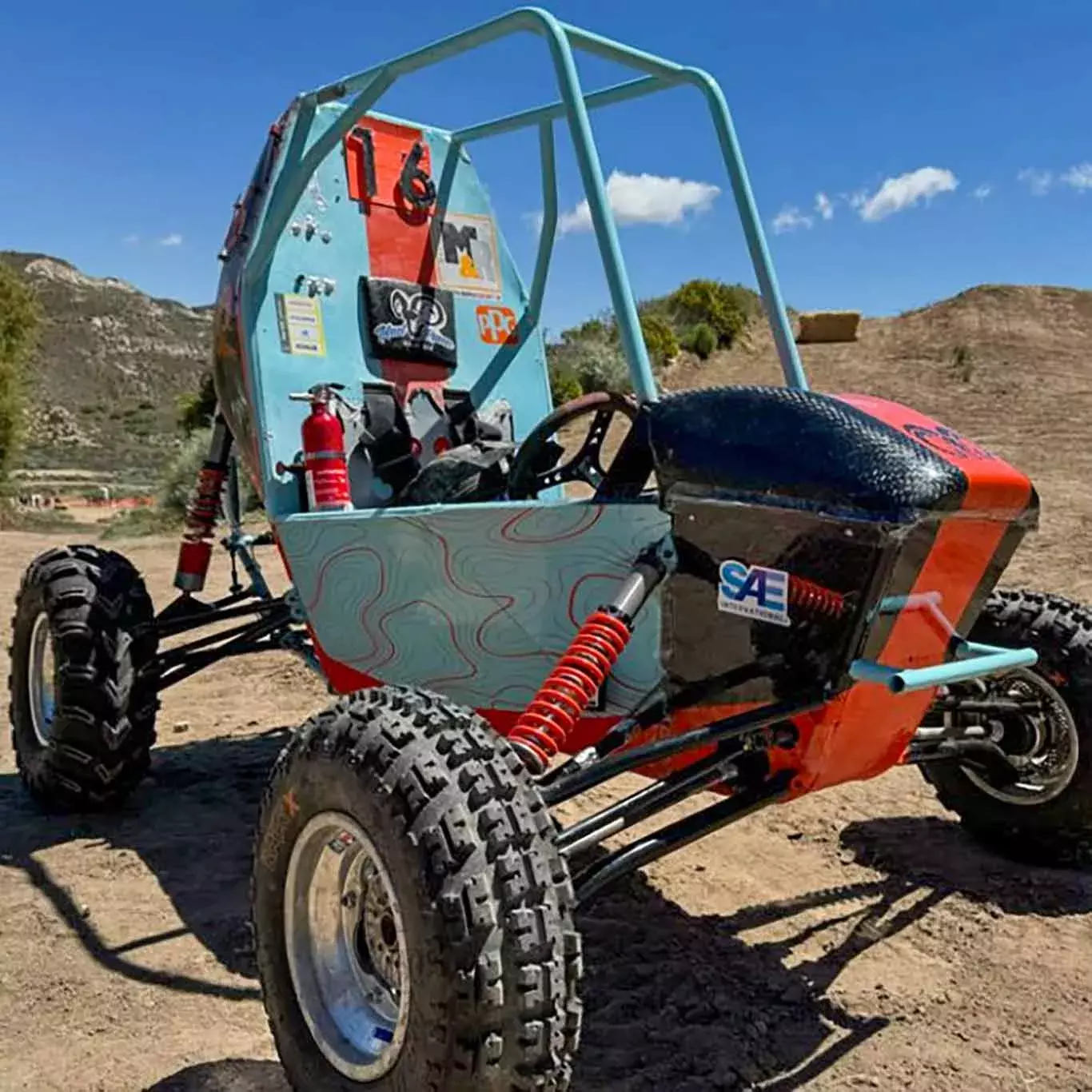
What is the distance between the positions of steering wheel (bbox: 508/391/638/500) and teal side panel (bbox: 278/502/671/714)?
35 centimetres

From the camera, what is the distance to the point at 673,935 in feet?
11.4

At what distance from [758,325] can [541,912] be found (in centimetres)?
3139

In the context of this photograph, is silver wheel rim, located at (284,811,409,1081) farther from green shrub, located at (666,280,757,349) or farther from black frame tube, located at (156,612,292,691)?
green shrub, located at (666,280,757,349)

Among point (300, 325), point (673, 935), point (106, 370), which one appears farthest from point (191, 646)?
point (106, 370)

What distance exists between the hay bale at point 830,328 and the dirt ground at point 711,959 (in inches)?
1095

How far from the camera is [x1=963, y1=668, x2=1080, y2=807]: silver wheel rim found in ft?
11.9

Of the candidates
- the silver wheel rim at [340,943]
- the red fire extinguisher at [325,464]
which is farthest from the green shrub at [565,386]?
the silver wheel rim at [340,943]

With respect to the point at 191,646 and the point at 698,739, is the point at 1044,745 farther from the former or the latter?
the point at 191,646

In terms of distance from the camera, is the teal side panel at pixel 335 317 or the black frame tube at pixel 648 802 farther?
the teal side panel at pixel 335 317

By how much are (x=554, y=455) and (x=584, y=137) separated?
1.13 meters

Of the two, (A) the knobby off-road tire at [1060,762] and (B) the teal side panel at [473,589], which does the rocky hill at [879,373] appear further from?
(B) the teal side panel at [473,589]

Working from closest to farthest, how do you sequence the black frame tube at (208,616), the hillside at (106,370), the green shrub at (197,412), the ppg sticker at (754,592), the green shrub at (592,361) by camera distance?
the ppg sticker at (754,592) → the black frame tube at (208,616) → the green shrub at (592,361) → the green shrub at (197,412) → the hillside at (106,370)

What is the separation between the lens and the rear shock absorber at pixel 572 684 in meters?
2.40

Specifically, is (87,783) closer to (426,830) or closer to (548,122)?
(426,830)
